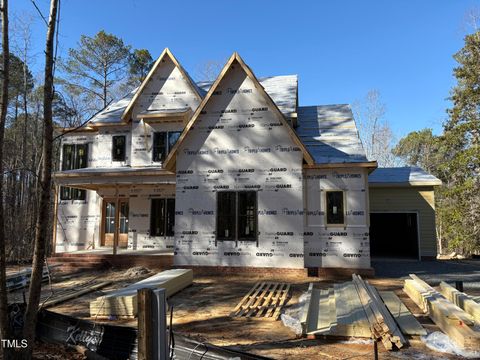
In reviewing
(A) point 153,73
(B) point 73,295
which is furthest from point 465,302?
(A) point 153,73

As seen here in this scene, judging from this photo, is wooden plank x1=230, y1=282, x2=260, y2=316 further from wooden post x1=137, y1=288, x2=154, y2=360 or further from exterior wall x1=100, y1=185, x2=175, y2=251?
exterior wall x1=100, y1=185, x2=175, y2=251

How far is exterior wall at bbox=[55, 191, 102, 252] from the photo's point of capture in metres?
16.0

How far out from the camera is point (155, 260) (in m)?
12.9

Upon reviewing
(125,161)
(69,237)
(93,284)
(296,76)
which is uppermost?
(296,76)

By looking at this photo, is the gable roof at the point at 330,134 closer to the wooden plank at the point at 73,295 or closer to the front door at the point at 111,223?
the wooden plank at the point at 73,295

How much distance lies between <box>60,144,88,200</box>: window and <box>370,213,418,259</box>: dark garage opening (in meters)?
14.7

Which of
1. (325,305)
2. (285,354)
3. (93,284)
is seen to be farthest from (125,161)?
(285,354)

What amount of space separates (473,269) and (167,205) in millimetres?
12602

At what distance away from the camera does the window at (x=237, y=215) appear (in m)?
11.7

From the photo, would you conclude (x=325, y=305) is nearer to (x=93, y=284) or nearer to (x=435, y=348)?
(x=435, y=348)

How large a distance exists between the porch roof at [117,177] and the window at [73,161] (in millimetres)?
2199

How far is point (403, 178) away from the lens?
16547mm

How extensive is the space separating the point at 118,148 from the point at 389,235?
48.6ft

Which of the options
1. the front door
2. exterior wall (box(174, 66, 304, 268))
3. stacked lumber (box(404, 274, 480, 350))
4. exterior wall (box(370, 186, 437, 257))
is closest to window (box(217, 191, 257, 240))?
exterior wall (box(174, 66, 304, 268))
